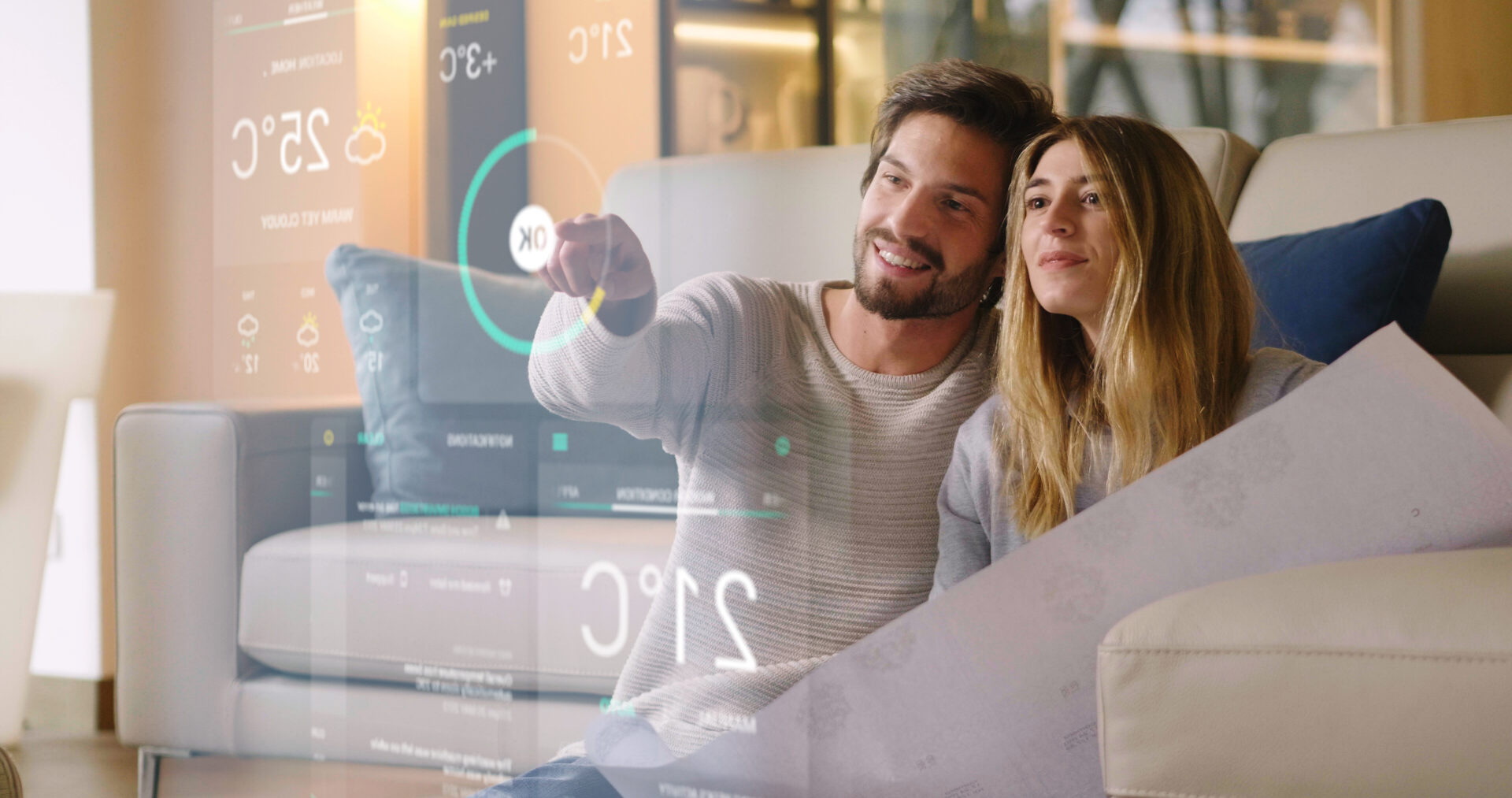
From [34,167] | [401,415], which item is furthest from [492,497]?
[34,167]

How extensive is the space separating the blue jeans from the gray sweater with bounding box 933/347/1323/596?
0.26m

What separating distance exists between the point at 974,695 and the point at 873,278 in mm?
237

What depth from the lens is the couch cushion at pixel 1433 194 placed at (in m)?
0.75

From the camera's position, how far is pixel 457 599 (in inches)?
28.3

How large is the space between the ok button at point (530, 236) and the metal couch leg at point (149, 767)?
0.50 m

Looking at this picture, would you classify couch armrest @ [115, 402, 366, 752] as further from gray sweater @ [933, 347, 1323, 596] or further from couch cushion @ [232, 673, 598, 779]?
gray sweater @ [933, 347, 1323, 596]

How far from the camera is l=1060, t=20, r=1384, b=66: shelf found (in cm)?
136

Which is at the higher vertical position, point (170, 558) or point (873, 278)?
point (873, 278)

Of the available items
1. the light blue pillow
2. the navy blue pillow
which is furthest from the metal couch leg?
the navy blue pillow

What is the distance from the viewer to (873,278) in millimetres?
614

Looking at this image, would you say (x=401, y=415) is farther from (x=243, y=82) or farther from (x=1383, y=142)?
(x=1383, y=142)

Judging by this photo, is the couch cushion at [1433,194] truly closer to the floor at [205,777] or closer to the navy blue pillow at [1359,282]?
the navy blue pillow at [1359,282]

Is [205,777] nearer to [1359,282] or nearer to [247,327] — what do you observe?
[247,327]

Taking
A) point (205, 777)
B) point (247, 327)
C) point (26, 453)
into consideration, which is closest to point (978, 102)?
point (247, 327)
